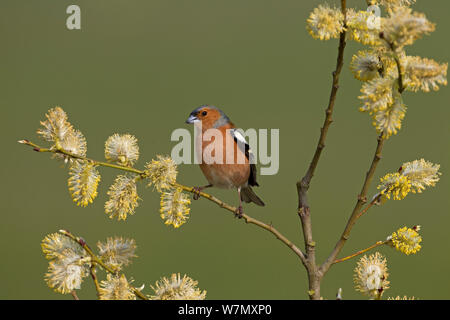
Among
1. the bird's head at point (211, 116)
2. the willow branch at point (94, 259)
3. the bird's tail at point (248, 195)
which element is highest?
the bird's head at point (211, 116)

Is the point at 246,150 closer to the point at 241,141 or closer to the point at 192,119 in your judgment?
the point at 241,141

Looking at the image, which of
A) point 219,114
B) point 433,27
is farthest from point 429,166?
point 219,114

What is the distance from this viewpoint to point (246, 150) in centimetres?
334

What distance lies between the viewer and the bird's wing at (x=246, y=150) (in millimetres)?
3193

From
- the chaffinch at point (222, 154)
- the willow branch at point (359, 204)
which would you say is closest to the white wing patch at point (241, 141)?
the chaffinch at point (222, 154)

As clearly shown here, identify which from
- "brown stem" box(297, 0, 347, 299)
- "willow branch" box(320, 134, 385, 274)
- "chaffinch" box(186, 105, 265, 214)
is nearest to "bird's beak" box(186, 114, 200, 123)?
"chaffinch" box(186, 105, 265, 214)

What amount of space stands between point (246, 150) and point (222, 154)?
295 millimetres

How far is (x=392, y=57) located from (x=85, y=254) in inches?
38.1

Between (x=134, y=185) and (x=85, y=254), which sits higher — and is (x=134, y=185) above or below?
above

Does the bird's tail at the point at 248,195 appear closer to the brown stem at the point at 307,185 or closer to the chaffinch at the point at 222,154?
the chaffinch at the point at 222,154

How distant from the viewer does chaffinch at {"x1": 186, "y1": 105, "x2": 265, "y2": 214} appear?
3.01 m

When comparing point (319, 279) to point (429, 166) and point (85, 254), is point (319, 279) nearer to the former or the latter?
point (429, 166)

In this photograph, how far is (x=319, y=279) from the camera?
5.47ft
